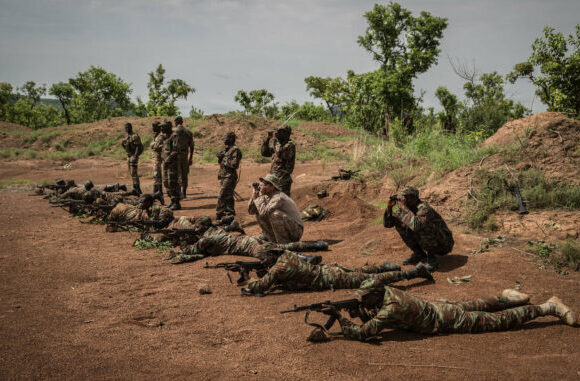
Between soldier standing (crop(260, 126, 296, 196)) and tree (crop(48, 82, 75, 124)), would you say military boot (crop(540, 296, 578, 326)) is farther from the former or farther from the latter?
tree (crop(48, 82, 75, 124))

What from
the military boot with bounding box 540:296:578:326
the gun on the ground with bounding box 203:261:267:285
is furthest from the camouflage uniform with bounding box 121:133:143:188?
the military boot with bounding box 540:296:578:326

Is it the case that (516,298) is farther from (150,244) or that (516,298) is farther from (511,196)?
(150,244)

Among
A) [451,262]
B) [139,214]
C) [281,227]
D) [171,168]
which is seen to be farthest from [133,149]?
[451,262]

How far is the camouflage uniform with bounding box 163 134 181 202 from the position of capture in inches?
401

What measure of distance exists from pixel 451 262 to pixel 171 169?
6919mm

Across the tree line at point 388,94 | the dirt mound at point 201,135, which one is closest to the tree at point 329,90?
the tree line at point 388,94

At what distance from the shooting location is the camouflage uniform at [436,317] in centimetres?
358

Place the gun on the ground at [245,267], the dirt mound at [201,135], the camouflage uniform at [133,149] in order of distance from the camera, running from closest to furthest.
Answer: the gun on the ground at [245,267], the camouflage uniform at [133,149], the dirt mound at [201,135]

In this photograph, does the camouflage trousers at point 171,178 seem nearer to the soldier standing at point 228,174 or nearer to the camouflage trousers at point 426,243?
the soldier standing at point 228,174

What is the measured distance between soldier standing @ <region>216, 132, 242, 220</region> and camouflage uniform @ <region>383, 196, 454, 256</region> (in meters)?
4.11

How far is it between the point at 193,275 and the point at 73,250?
246cm

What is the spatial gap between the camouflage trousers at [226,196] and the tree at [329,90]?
123 feet

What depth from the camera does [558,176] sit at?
7.20m

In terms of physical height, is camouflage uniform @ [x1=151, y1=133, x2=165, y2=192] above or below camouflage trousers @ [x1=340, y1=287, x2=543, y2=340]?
above
